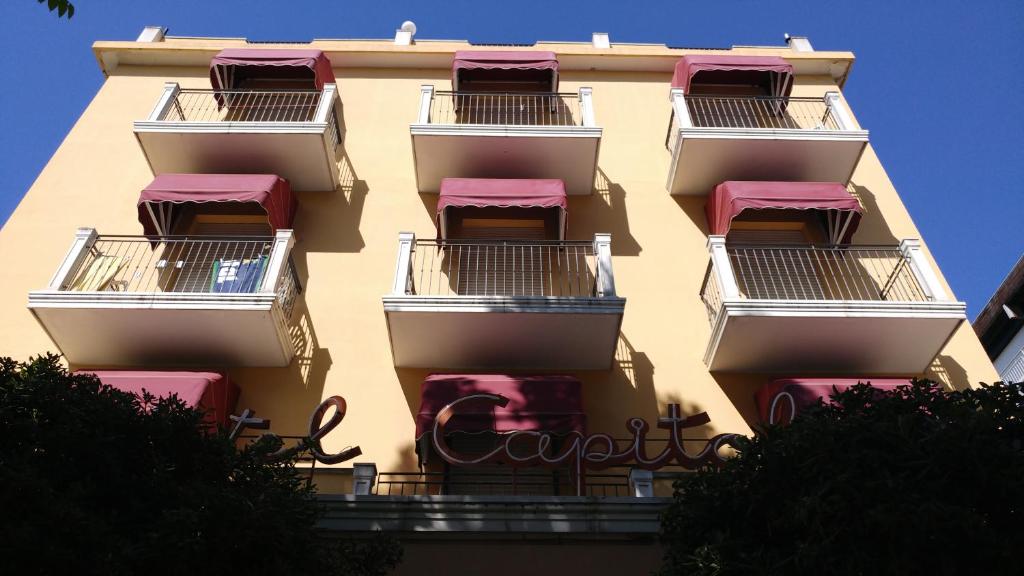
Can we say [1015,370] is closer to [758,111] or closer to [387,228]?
[758,111]

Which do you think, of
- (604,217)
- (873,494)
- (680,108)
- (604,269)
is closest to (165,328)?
(604,269)

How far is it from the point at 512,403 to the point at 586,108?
6.09 meters

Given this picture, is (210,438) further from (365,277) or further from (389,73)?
(389,73)

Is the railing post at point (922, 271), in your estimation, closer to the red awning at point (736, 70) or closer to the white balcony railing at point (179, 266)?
the red awning at point (736, 70)

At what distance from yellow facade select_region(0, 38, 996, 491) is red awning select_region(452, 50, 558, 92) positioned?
0.80m

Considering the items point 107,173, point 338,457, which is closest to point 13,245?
point 107,173

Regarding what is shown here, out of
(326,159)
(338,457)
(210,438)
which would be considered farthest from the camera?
(326,159)

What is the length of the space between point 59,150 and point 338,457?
28.8 ft

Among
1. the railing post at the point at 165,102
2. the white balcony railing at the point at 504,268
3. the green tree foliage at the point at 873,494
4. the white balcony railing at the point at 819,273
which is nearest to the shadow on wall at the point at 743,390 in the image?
the white balcony railing at the point at 819,273

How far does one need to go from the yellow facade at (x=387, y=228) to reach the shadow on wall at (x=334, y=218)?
0.03m

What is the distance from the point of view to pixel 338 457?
372 inches

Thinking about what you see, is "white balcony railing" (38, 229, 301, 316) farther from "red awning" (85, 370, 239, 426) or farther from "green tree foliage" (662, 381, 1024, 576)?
"green tree foliage" (662, 381, 1024, 576)

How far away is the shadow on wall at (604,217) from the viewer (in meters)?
13.1

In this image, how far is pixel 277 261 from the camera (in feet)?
36.9
